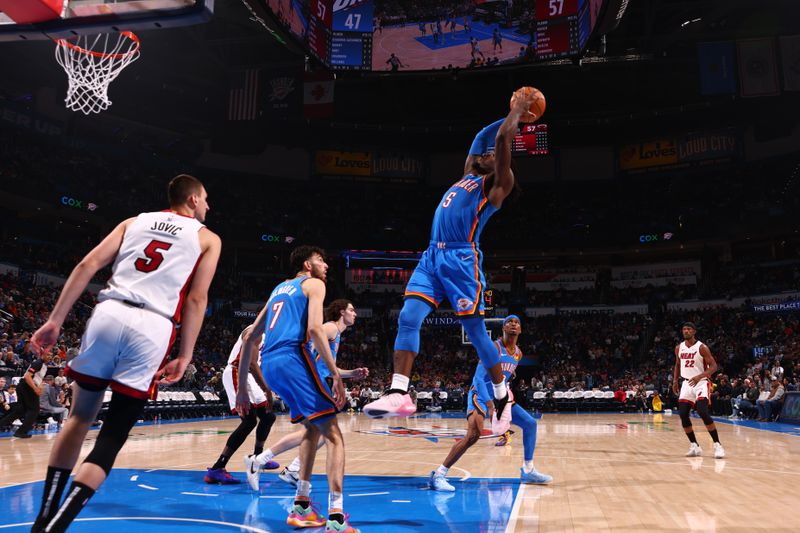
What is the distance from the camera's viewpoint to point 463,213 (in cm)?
507

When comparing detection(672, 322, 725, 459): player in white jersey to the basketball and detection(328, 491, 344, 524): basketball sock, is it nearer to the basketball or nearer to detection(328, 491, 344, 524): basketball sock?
the basketball

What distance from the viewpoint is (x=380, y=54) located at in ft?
64.5

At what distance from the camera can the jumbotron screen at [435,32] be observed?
1814 cm

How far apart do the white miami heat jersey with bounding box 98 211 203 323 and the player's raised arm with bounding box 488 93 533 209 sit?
232 centimetres

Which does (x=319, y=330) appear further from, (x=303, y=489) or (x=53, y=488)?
(x=53, y=488)

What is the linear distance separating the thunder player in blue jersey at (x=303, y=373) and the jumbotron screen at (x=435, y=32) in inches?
571

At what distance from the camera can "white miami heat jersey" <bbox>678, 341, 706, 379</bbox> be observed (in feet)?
32.7

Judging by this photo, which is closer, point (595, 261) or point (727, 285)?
point (727, 285)

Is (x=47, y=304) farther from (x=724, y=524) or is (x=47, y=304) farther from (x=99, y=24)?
(x=724, y=524)

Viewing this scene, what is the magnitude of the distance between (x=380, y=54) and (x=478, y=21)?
3.16m

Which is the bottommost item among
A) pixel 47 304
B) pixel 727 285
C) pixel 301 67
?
pixel 47 304

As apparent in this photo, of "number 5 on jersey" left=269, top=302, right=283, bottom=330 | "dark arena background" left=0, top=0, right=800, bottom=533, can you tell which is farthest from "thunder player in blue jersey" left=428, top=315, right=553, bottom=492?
"number 5 on jersey" left=269, top=302, right=283, bottom=330

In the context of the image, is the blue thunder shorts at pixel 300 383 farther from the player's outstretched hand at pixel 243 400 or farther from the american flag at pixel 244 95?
the american flag at pixel 244 95

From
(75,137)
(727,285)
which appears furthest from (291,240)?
(727,285)
